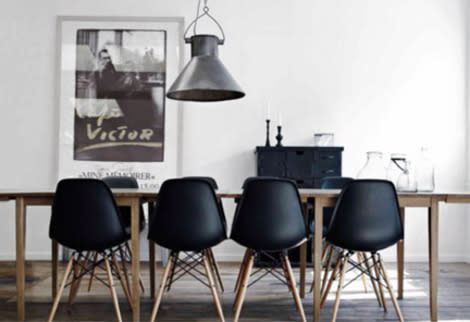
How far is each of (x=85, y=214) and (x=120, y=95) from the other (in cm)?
243

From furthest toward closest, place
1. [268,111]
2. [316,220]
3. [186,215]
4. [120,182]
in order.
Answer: [268,111] < [120,182] < [316,220] < [186,215]

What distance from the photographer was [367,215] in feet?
8.57

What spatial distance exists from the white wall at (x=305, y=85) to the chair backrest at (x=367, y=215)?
2.17 m

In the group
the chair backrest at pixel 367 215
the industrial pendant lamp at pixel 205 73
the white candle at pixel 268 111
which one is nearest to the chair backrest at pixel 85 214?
the industrial pendant lamp at pixel 205 73

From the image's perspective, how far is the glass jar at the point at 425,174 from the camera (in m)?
2.80

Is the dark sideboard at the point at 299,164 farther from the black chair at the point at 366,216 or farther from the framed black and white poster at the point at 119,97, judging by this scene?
the black chair at the point at 366,216

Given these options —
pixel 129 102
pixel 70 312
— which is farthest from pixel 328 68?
pixel 70 312

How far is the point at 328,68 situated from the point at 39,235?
12.0 ft

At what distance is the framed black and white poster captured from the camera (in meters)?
4.76

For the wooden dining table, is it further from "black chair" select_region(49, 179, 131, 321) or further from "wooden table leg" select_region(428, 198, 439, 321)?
"black chair" select_region(49, 179, 131, 321)

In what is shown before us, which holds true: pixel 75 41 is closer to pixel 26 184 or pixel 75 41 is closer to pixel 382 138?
pixel 26 184

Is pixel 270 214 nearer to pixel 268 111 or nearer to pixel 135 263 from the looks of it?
pixel 135 263

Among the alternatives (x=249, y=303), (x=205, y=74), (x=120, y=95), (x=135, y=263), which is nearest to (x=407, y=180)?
(x=249, y=303)

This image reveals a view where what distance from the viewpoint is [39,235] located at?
476cm
